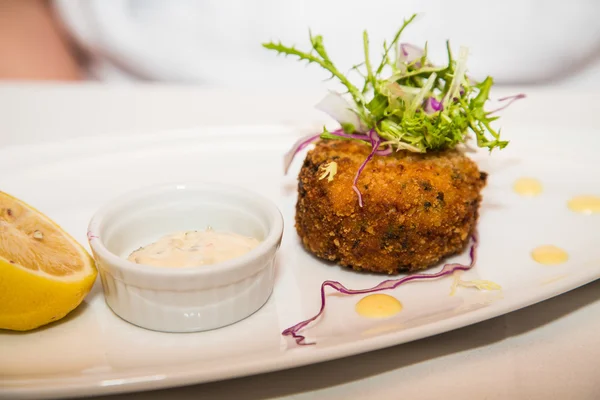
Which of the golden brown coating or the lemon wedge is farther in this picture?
the golden brown coating

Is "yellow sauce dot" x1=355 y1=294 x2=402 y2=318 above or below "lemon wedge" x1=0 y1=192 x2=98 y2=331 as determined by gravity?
below

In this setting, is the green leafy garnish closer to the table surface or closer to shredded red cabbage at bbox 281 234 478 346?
shredded red cabbage at bbox 281 234 478 346

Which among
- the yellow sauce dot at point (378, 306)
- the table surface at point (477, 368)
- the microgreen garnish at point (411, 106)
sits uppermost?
the microgreen garnish at point (411, 106)

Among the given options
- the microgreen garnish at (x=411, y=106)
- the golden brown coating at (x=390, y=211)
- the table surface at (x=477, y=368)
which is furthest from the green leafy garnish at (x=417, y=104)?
the table surface at (x=477, y=368)

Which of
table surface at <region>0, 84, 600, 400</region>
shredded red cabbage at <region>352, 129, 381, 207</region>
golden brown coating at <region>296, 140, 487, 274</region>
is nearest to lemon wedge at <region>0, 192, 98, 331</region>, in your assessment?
table surface at <region>0, 84, 600, 400</region>

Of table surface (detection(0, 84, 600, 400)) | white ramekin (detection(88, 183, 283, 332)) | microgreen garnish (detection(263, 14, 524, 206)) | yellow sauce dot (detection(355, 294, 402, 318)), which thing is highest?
microgreen garnish (detection(263, 14, 524, 206))

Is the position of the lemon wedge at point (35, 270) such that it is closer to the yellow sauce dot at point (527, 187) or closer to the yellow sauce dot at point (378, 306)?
the yellow sauce dot at point (378, 306)

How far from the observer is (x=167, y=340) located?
93.7 inches

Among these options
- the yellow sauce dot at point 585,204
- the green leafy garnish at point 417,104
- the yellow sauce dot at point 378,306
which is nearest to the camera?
the yellow sauce dot at point 378,306

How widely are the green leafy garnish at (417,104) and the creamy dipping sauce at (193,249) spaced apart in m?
0.69

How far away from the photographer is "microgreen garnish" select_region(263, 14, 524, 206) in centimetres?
289

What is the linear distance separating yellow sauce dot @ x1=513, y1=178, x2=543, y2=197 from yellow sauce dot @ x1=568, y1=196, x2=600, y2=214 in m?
0.20

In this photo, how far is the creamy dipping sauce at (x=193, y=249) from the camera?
96.6 inches

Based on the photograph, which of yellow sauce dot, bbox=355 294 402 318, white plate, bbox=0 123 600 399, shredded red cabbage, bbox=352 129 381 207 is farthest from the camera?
shredded red cabbage, bbox=352 129 381 207
